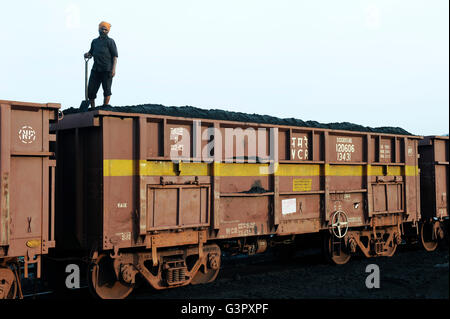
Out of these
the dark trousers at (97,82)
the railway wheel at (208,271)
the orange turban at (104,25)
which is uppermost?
the orange turban at (104,25)

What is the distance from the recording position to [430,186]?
1505cm

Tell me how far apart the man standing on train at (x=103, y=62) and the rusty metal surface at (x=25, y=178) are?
6.91ft

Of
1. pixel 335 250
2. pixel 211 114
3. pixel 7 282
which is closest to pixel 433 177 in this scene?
pixel 335 250

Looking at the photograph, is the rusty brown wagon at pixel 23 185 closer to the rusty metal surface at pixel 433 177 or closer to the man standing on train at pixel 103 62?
the man standing on train at pixel 103 62

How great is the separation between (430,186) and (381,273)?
4.92m

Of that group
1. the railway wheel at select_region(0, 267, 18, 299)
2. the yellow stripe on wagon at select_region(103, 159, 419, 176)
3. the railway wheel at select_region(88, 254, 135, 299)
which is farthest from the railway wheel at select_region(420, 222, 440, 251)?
the railway wheel at select_region(0, 267, 18, 299)

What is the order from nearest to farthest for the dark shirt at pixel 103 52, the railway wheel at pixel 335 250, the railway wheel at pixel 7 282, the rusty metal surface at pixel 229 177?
the railway wheel at pixel 7 282 → the rusty metal surface at pixel 229 177 → the dark shirt at pixel 103 52 → the railway wheel at pixel 335 250

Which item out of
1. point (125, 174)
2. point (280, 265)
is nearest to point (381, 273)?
point (280, 265)

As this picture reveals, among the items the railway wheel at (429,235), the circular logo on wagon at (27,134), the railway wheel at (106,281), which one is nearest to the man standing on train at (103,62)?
the circular logo on wagon at (27,134)

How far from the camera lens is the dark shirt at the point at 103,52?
397 inches

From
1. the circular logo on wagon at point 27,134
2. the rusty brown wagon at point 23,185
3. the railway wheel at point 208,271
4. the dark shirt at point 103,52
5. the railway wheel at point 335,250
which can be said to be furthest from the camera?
the railway wheel at point 335,250

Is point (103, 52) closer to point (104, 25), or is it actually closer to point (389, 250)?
point (104, 25)

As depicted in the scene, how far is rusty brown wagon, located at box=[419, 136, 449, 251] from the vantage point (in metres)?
15.0

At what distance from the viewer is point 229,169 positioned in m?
10.2
